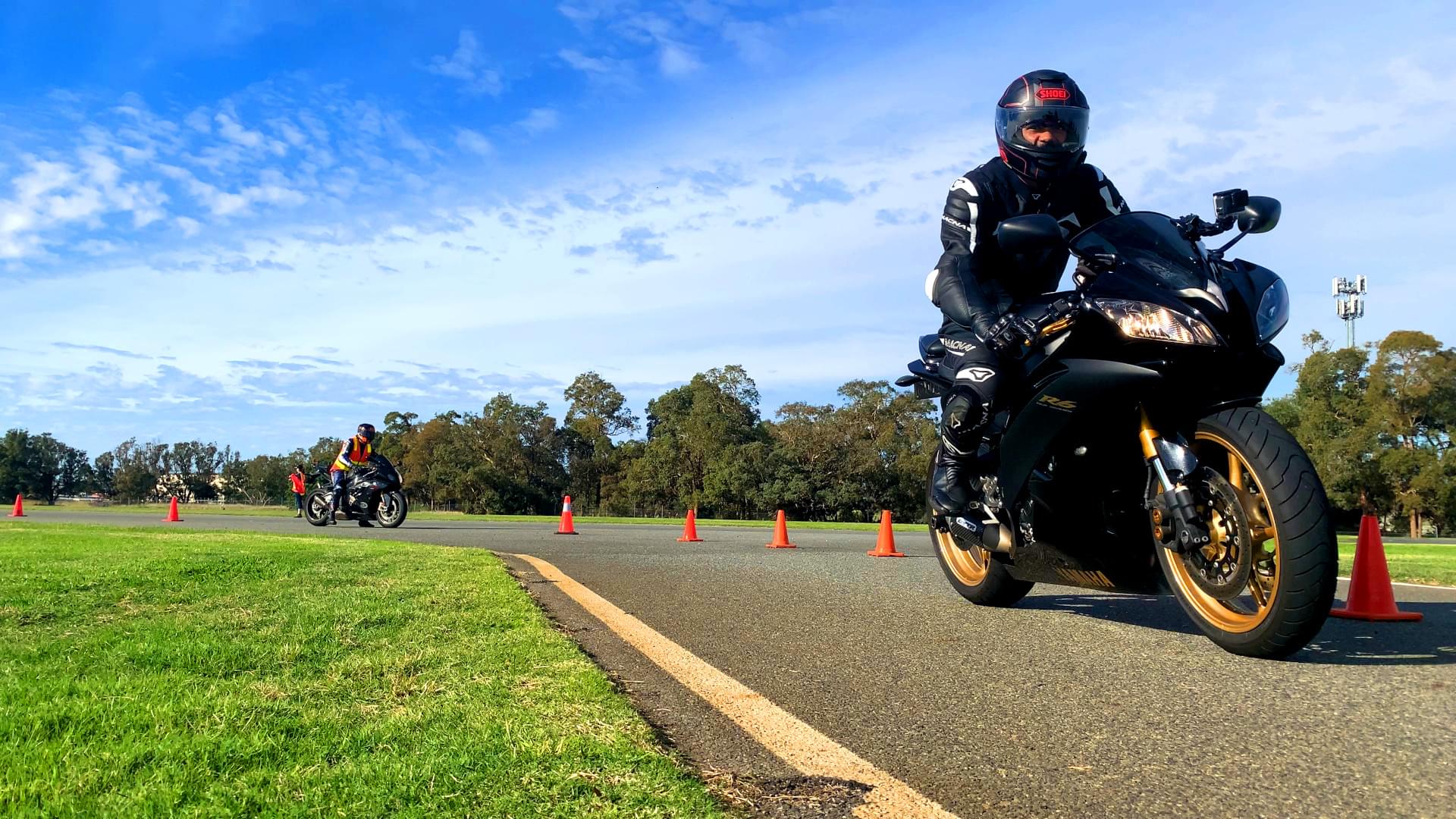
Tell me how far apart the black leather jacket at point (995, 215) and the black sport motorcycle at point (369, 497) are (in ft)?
48.9

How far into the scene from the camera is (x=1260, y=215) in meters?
4.07

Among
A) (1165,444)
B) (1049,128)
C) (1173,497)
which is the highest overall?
(1049,128)

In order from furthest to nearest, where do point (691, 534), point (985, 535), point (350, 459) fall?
point (350, 459)
point (691, 534)
point (985, 535)

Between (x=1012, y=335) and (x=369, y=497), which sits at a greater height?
(x=1012, y=335)

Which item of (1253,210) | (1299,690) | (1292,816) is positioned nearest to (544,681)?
(1292,816)

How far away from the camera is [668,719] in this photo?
9.71 ft

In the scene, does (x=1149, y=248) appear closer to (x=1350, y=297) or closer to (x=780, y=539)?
(x=780, y=539)

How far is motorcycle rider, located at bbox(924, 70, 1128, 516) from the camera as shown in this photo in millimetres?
4578

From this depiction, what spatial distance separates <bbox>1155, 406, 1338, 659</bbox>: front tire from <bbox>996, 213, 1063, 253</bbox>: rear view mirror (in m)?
0.92

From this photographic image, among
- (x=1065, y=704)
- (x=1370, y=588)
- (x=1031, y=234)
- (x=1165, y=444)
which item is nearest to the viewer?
(x=1065, y=704)

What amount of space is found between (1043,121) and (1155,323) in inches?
56.1

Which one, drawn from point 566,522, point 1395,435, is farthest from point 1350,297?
point 566,522

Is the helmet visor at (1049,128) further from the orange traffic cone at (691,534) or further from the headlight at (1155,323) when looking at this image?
the orange traffic cone at (691,534)

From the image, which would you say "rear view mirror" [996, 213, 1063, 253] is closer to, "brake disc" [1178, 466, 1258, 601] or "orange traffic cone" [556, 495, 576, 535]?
"brake disc" [1178, 466, 1258, 601]
